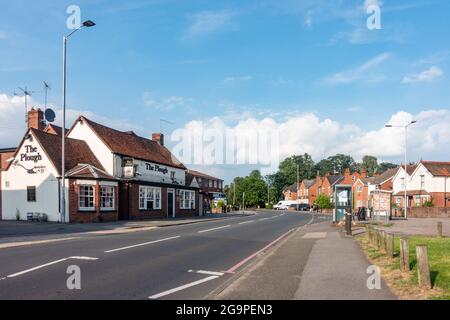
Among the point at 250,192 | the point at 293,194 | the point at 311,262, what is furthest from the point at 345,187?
the point at 293,194

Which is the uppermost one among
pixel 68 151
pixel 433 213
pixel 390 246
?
pixel 68 151

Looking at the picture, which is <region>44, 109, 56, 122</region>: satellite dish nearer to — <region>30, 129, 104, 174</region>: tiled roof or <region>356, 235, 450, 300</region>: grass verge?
<region>30, 129, 104, 174</region>: tiled roof

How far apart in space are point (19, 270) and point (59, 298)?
346 cm

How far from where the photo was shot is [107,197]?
3419 cm

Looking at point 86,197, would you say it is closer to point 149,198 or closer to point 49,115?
point 149,198

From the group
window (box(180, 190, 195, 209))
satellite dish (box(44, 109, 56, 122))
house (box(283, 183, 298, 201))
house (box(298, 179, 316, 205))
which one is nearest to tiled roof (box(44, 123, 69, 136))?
satellite dish (box(44, 109, 56, 122))

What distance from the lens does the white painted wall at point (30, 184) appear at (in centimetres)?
3200

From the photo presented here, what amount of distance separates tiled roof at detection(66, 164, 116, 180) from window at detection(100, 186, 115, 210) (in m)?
0.87

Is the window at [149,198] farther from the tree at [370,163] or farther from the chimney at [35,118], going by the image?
the tree at [370,163]

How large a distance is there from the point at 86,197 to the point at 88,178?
4.56 feet

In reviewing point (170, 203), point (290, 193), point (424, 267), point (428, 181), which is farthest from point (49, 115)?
point (290, 193)

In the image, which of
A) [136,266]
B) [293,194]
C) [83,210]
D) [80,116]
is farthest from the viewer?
[293,194]
